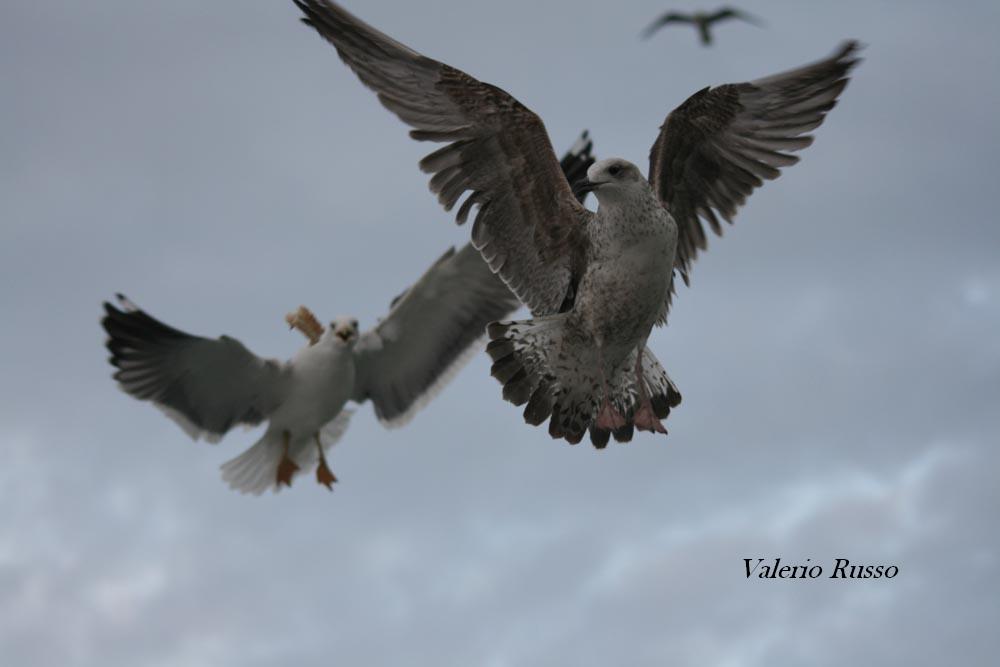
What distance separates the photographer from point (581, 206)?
26.9 feet

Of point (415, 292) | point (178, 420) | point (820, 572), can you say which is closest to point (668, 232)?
point (820, 572)

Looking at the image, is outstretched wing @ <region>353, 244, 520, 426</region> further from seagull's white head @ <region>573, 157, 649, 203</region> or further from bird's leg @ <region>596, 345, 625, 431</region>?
seagull's white head @ <region>573, 157, 649, 203</region>

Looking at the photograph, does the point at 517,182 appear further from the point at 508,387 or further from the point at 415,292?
the point at 415,292

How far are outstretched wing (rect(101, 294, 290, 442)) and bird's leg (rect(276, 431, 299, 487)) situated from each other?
40 centimetres

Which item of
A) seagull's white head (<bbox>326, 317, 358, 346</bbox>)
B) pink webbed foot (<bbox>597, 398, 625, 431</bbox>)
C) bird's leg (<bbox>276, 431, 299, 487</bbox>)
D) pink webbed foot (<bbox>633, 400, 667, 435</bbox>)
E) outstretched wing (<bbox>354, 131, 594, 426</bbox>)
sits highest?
outstretched wing (<bbox>354, 131, 594, 426</bbox>)

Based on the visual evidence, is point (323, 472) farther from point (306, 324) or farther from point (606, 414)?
point (606, 414)

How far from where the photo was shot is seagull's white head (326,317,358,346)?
11773 millimetres

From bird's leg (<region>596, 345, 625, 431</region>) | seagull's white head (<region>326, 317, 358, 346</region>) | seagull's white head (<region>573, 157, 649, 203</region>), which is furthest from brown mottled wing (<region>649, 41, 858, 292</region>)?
seagull's white head (<region>326, 317, 358, 346</region>)

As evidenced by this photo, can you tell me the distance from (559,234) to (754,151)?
4.21 ft

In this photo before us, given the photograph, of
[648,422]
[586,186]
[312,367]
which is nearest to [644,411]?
[648,422]

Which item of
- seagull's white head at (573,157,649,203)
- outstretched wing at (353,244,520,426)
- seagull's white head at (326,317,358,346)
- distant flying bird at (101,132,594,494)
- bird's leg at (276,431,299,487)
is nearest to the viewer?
seagull's white head at (573,157,649,203)

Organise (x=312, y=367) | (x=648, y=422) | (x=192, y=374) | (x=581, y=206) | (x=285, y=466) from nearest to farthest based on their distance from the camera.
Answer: (x=581, y=206), (x=648, y=422), (x=192, y=374), (x=312, y=367), (x=285, y=466)

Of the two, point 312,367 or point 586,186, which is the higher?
point 312,367

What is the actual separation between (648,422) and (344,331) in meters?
4.10
